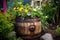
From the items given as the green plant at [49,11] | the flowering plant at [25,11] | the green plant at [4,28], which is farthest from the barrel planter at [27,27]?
the green plant at [49,11]

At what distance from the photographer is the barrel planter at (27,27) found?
17.0 ft

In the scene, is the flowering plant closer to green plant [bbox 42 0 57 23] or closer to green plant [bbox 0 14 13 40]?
green plant [bbox 0 14 13 40]

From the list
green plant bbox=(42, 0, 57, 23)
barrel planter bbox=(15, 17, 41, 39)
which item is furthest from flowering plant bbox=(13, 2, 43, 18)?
green plant bbox=(42, 0, 57, 23)

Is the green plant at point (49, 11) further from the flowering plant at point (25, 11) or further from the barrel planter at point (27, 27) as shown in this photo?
the barrel planter at point (27, 27)

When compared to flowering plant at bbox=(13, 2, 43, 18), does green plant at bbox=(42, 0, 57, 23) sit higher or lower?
lower

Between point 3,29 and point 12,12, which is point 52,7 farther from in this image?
point 3,29

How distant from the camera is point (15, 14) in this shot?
18.1ft

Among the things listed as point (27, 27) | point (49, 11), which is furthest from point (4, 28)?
point (49, 11)

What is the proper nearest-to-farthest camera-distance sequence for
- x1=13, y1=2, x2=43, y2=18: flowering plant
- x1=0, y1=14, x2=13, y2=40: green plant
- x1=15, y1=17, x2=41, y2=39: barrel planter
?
x1=0, y1=14, x2=13, y2=40: green plant → x1=15, y1=17, x2=41, y2=39: barrel planter → x1=13, y1=2, x2=43, y2=18: flowering plant

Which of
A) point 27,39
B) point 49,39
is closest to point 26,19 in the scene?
point 27,39

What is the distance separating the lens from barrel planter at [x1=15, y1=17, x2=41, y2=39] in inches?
205

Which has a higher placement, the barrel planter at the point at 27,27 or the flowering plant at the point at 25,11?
the flowering plant at the point at 25,11

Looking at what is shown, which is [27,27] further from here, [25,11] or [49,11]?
[49,11]

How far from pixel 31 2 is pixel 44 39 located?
318cm
